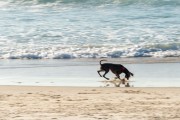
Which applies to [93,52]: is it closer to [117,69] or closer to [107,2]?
[117,69]

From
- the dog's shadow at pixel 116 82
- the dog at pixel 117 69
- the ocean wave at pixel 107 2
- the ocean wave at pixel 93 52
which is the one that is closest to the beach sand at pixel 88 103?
the dog's shadow at pixel 116 82

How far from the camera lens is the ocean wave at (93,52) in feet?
47.1

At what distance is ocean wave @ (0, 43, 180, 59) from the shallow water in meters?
0.68

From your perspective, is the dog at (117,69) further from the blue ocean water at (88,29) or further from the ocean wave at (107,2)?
the ocean wave at (107,2)

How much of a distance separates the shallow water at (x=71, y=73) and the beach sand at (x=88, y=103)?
30.7 inches

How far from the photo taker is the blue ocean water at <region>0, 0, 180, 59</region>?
1471 cm

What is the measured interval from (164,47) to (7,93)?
6944mm

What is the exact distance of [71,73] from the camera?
11.5 m

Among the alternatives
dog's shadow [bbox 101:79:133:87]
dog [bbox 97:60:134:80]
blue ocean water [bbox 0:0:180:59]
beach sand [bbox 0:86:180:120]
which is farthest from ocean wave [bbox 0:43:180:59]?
beach sand [bbox 0:86:180:120]

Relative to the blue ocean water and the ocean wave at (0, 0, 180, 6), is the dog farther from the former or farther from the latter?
the ocean wave at (0, 0, 180, 6)

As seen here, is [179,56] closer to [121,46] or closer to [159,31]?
[121,46]

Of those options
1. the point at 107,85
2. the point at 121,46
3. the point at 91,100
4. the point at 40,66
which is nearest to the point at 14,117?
the point at 91,100

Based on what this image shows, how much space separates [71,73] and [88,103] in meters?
3.64

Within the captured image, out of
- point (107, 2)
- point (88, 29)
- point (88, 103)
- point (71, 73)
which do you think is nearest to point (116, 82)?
point (71, 73)
